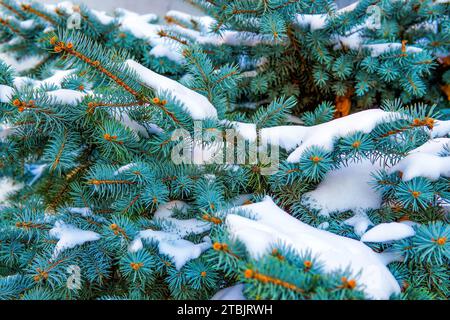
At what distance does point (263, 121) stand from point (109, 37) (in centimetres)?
60

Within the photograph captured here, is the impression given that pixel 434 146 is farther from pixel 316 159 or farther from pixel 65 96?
pixel 65 96

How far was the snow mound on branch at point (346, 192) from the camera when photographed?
67 centimetres

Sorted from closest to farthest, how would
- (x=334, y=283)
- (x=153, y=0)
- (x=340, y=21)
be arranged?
1. (x=334, y=283)
2. (x=340, y=21)
3. (x=153, y=0)

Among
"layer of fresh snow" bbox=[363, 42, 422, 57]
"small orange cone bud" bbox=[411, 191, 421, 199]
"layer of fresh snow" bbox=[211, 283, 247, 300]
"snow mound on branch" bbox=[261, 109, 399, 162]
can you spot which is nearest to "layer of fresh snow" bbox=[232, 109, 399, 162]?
"snow mound on branch" bbox=[261, 109, 399, 162]

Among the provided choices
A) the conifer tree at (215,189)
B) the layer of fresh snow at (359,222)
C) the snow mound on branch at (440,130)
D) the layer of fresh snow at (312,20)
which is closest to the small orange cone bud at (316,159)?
the conifer tree at (215,189)

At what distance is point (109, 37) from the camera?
111 cm

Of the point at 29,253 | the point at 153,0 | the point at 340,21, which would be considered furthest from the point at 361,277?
the point at 153,0

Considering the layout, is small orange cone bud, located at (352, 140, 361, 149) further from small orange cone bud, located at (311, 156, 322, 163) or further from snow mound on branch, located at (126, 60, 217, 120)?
snow mound on branch, located at (126, 60, 217, 120)

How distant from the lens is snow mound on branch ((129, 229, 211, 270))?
561 mm

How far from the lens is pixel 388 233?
1.85ft

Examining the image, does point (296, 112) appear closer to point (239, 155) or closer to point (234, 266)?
point (239, 155)

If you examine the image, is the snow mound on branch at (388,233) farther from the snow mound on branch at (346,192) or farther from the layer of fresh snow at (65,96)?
the layer of fresh snow at (65,96)

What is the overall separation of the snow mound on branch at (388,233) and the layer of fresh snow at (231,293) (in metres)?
0.19

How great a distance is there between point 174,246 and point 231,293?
0.37ft
